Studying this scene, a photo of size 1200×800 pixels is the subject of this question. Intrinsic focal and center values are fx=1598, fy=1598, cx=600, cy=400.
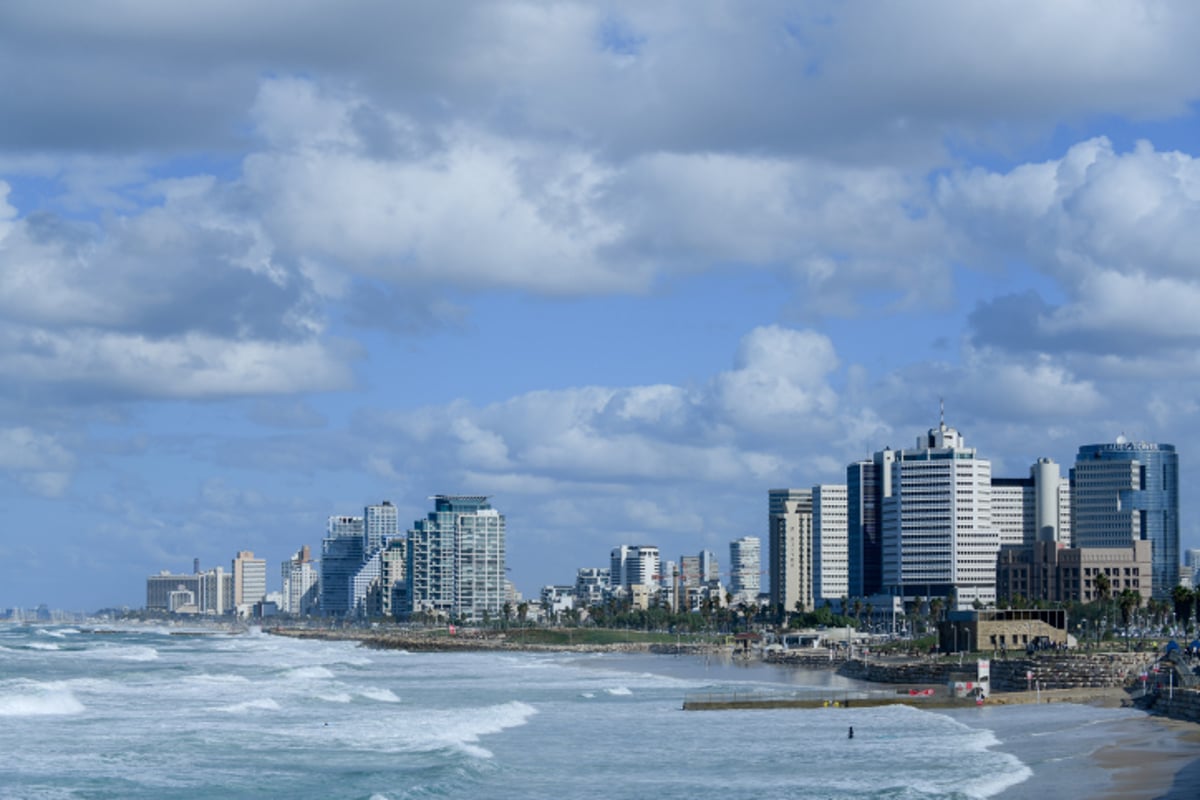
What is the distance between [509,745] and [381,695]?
27.7m

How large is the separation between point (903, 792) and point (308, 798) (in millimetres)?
15899

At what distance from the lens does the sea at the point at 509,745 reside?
44625 mm

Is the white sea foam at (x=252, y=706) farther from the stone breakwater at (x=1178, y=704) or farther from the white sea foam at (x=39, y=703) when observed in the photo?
the stone breakwater at (x=1178, y=704)

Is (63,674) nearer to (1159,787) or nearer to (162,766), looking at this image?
(162,766)

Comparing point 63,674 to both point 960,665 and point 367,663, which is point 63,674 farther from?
point 960,665

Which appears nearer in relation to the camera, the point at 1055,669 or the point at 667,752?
the point at 667,752

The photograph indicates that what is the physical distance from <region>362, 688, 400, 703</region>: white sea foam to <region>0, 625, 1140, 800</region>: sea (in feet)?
0.59

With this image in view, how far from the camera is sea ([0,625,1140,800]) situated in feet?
146

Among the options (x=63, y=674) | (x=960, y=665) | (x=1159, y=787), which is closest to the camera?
(x=1159, y=787)

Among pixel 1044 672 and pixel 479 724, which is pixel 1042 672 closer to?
pixel 1044 672

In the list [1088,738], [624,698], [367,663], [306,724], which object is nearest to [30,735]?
[306,724]

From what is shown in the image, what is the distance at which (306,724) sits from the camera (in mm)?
64375

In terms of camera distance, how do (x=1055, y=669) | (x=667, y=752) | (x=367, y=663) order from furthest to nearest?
(x=367, y=663) < (x=1055, y=669) < (x=667, y=752)

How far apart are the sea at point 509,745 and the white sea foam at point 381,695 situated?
181 mm
